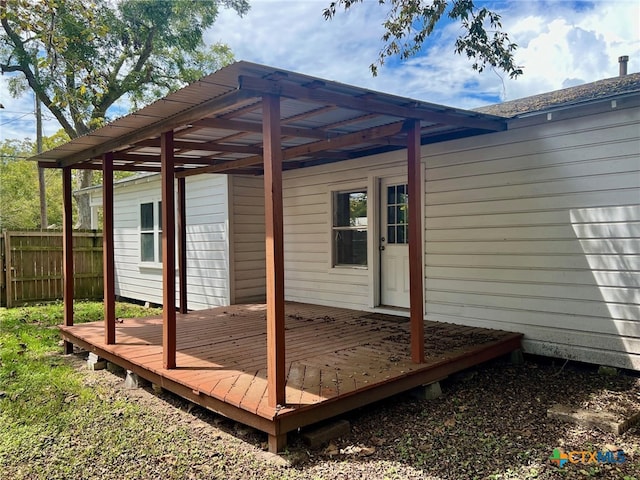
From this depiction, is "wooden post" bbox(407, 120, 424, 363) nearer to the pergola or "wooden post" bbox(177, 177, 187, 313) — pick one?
the pergola

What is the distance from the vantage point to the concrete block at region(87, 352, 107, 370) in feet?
17.0

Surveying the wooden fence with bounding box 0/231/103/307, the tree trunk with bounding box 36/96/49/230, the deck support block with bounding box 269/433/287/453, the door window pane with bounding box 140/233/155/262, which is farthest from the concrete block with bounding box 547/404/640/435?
the tree trunk with bounding box 36/96/49/230

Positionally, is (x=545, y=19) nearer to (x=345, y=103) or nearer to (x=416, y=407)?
(x=345, y=103)

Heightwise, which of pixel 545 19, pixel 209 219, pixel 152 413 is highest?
pixel 545 19

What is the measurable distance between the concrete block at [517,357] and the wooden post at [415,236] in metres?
1.59

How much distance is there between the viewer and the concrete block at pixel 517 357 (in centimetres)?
496

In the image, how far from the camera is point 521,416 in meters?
3.54

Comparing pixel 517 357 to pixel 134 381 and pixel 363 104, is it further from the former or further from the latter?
pixel 134 381

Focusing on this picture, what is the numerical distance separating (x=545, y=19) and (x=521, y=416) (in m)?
8.11

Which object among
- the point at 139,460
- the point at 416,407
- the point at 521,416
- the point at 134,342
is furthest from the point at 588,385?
the point at 134,342

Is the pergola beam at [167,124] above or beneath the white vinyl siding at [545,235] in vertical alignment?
above

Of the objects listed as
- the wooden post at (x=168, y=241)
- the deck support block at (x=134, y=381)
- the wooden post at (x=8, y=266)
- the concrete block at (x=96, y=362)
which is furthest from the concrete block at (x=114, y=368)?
the wooden post at (x=8, y=266)

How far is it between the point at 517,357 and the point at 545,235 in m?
1.37

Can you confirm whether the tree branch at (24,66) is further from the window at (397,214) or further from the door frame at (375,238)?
the window at (397,214)
